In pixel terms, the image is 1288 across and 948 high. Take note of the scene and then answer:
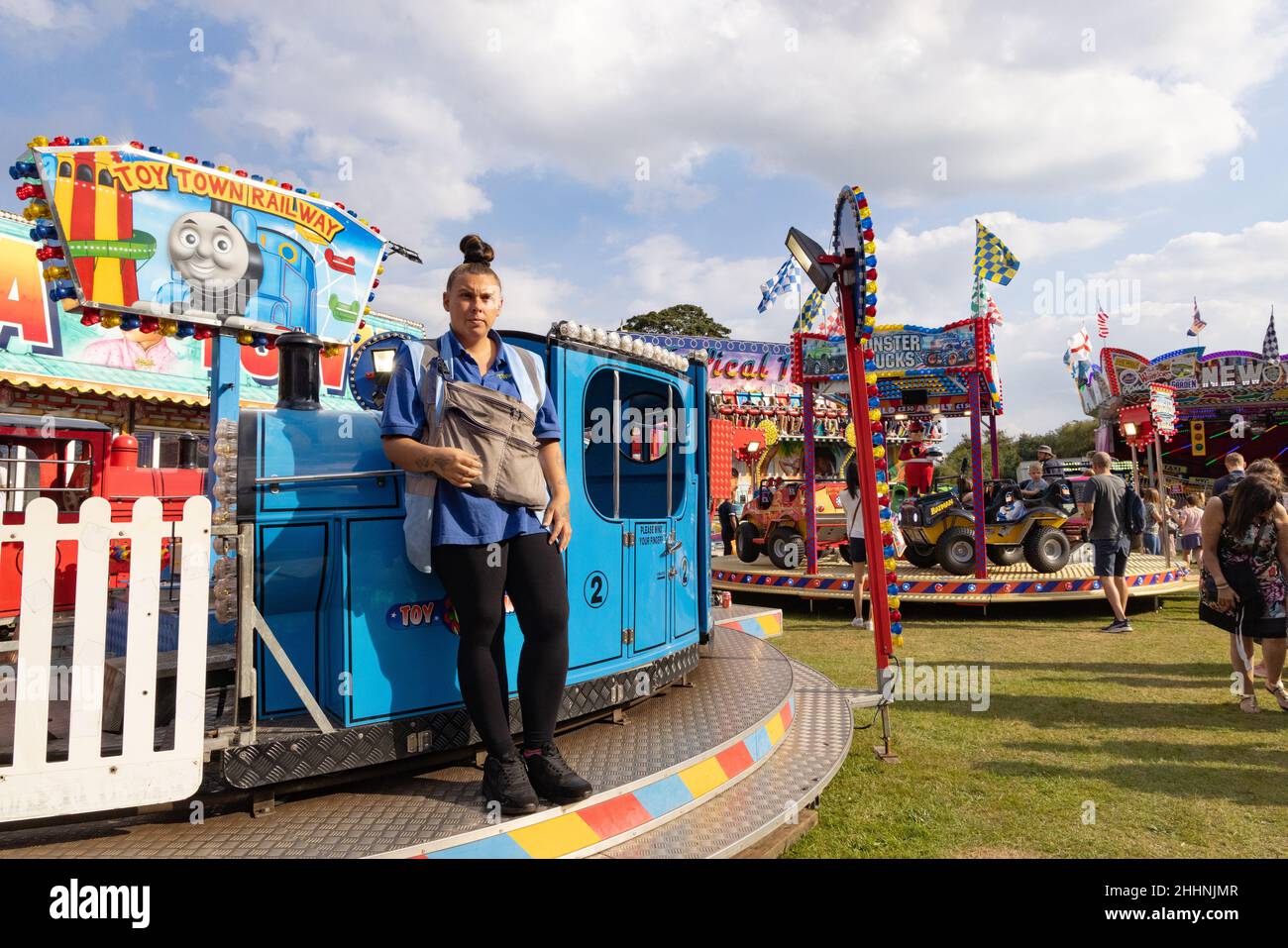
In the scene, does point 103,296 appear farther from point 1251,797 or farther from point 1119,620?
point 1119,620

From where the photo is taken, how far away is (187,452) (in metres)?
11.1

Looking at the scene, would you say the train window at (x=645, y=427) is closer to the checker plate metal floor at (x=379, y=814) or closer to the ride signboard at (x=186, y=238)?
Answer: the checker plate metal floor at (x=379, y=814)

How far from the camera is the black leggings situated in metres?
2.43

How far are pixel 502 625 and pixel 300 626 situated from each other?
82cm

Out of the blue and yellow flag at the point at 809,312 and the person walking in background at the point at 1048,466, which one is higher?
the blue and yellow flag at the point at 809,312

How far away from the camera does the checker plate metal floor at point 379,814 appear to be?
2184 millimetres

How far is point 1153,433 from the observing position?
42.5ft

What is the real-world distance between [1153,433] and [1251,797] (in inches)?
453

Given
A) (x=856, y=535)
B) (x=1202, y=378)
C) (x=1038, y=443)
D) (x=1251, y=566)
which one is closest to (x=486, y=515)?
(x=1251, y=566)

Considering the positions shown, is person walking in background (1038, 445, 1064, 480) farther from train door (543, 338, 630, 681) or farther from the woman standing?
train door (543, 338, 630, 681)

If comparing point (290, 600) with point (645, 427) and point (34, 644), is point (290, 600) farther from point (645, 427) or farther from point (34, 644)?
point (645, 427)

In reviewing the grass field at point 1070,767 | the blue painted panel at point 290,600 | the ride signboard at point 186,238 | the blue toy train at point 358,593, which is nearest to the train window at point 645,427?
the blue toy train at point 358,593

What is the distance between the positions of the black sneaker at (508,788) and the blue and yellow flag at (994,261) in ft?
34.4
